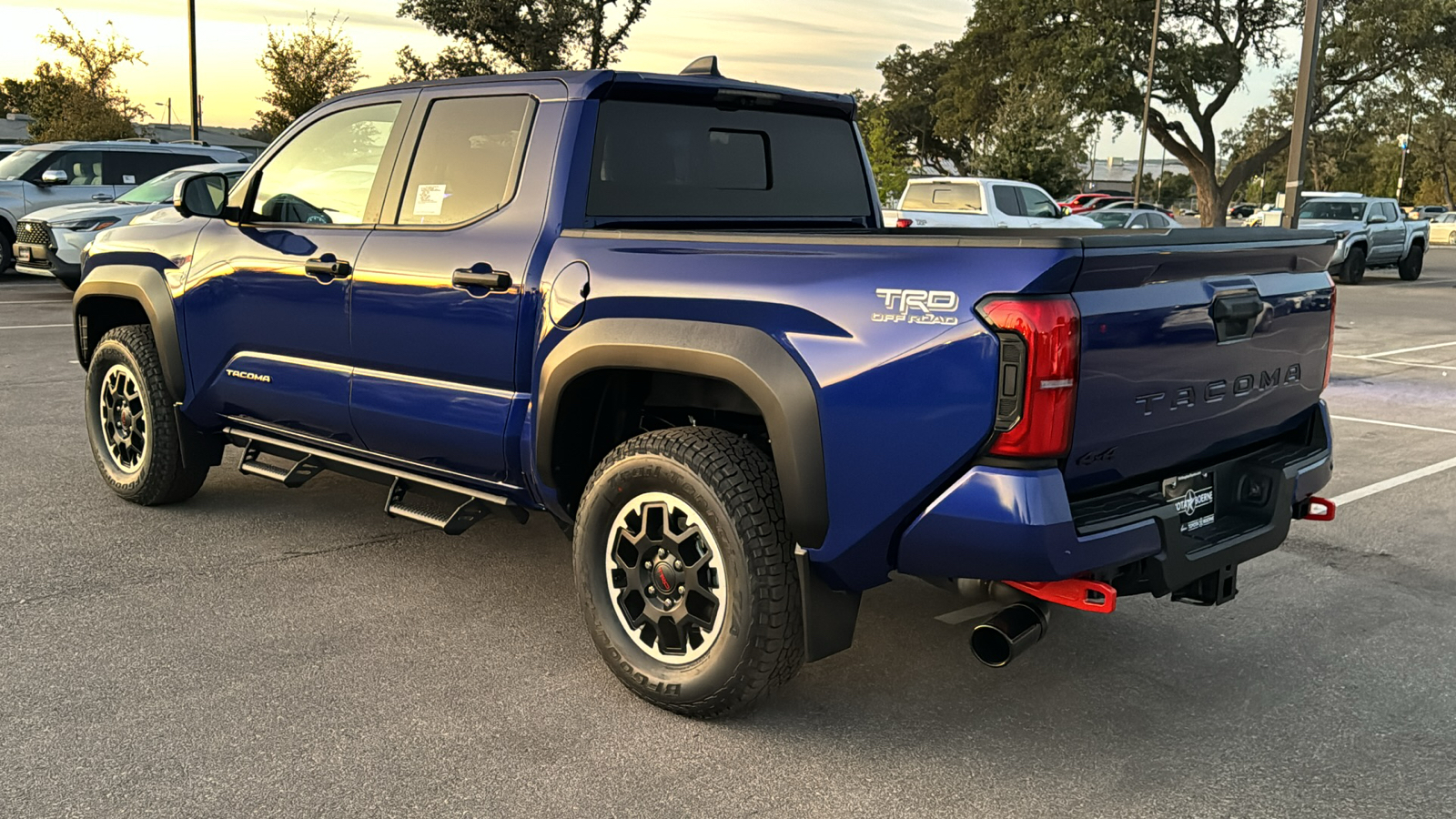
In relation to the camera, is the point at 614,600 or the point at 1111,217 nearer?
the point at 614,600

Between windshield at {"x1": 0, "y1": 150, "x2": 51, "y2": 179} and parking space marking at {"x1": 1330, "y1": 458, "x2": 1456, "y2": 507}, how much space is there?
1717cm

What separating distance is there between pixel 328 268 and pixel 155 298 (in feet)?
4.36

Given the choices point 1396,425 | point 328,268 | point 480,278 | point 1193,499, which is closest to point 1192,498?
point 1193,499

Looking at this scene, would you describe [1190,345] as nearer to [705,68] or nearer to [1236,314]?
[1236,314]

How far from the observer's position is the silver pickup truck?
24516mm

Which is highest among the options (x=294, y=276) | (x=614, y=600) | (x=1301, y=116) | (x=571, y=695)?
(x=1301, y=116)

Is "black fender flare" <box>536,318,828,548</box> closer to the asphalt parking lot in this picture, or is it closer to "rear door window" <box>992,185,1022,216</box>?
the asphalt parking lot

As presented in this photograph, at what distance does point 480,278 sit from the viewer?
405 cm

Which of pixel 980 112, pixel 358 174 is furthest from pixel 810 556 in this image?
pixel 980 112

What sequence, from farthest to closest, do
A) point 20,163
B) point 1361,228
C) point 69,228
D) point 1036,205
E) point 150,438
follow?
point 1361,228 < point 1036,205 < point 20,163 < point 69,228 < point 150,438

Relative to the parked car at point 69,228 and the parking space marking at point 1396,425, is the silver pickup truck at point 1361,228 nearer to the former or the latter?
the parking space marking at point 1396,425

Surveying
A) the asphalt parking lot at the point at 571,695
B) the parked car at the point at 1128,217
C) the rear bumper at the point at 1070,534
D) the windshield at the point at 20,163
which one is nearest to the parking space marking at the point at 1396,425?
the asphalt parking lot at the point at 571,695

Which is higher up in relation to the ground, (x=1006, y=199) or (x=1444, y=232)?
(x=1006, y=199)

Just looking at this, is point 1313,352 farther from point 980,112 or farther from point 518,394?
point 980,112
